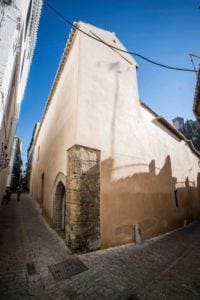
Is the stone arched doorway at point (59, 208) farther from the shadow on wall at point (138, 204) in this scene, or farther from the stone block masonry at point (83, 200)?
the shadow on wall at point (138, 204)

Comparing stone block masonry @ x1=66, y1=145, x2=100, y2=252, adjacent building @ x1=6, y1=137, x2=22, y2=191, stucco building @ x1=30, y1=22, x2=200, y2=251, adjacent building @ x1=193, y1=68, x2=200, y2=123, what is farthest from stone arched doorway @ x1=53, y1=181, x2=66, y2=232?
adjacent building @ x1=6, y1=137, x2=22, y2=191

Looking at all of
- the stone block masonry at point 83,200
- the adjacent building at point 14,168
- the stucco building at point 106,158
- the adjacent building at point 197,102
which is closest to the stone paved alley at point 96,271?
the stone block masonry at point 83,200

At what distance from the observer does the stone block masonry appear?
4.40 metres

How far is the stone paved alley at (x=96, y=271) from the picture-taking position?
9.41ft

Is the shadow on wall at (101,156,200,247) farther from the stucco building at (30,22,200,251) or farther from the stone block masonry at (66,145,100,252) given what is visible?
the stone block masonry at (66,145,100,252)

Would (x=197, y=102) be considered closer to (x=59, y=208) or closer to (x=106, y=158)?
(x=106, y=158)

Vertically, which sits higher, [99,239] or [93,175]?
[93,175]

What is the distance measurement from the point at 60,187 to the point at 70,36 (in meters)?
6.95

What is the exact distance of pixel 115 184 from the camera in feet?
18.3

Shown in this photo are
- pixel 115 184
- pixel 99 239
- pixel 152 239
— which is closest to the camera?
pixel 99 239

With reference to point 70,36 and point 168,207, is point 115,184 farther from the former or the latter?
point 70,36

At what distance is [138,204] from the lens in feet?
20.2

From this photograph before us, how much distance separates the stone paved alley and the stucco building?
58 cm

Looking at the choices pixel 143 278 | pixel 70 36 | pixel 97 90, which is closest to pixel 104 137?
pixel 97 90
